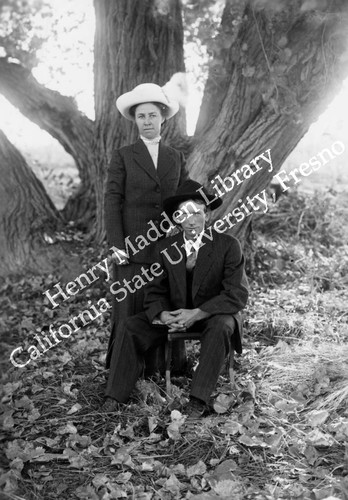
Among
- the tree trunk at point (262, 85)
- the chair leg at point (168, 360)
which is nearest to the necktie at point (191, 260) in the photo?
the chair leg at point (168, 360)

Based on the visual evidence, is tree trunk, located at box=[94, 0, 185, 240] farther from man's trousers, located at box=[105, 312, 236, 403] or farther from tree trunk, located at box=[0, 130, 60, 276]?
man's trousers, located at box=[105, 312, 236, 403]

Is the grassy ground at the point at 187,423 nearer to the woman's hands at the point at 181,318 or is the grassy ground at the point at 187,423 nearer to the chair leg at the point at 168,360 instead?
the chair leg at the point at 168,360

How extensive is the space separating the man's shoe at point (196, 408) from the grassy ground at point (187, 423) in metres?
0.07

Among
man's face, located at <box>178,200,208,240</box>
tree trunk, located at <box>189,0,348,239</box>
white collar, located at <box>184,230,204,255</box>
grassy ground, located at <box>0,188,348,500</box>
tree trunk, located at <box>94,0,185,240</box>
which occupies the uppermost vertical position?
tree trunk, located at <box>94,0,185,240</box>

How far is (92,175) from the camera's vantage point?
6.68 m

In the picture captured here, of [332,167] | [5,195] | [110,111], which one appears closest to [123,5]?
[110,111]

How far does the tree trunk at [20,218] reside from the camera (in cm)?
646

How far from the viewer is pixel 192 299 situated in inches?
167

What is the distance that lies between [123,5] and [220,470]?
4403 mm

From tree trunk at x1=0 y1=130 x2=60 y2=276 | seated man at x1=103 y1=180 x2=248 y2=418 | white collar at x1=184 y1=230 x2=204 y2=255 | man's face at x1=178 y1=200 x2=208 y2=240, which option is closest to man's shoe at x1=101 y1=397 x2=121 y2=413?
seated man at x1=103 y1=180 x2=248 y2=418

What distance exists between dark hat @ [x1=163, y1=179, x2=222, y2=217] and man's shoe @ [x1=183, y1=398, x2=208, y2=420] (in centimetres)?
125

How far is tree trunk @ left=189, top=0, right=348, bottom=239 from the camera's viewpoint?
16.4ft

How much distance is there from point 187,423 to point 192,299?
2.76ft

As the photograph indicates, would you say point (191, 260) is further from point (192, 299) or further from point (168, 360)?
point (168, 360)
